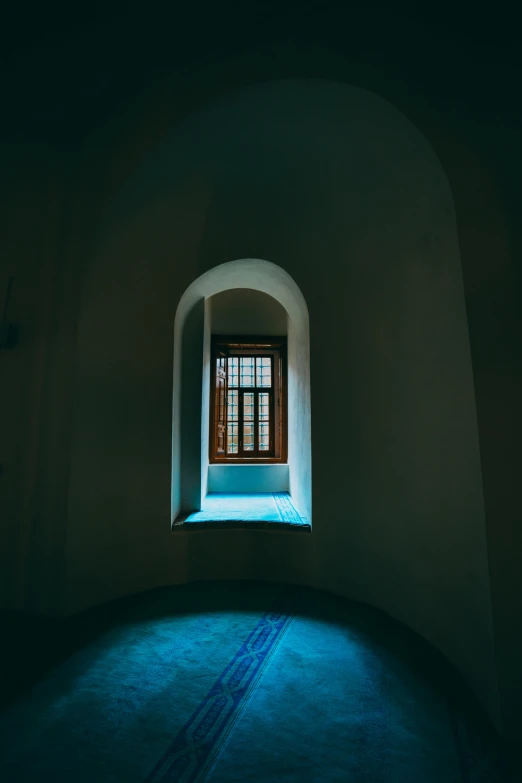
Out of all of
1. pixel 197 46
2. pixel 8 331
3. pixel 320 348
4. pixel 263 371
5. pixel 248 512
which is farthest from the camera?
pixel 263 371

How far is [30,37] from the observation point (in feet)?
7.89

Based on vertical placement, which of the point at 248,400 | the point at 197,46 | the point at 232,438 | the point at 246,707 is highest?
the point at 197,46

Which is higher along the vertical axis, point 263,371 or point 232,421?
point 263,371

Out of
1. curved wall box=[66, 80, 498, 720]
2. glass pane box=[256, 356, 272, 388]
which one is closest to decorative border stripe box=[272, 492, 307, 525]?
curved wall box=[66, 80, 498, 720]

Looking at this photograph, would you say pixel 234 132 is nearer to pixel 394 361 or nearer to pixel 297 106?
pixel 297 106

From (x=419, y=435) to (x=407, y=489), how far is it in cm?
40

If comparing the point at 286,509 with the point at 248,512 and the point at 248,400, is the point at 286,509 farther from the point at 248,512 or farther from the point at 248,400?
the point at 248,400

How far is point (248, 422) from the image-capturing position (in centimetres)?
589

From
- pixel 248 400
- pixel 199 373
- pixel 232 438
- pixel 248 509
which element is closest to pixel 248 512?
pixel 248 509

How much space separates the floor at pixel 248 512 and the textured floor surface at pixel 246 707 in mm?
723

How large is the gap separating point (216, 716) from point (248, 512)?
79.0 inches

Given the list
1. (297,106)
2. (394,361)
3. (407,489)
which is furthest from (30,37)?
(407,489)

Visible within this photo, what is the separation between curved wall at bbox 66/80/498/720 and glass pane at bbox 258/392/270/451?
2.51 metres

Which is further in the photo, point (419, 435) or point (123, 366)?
point (123, 366)
